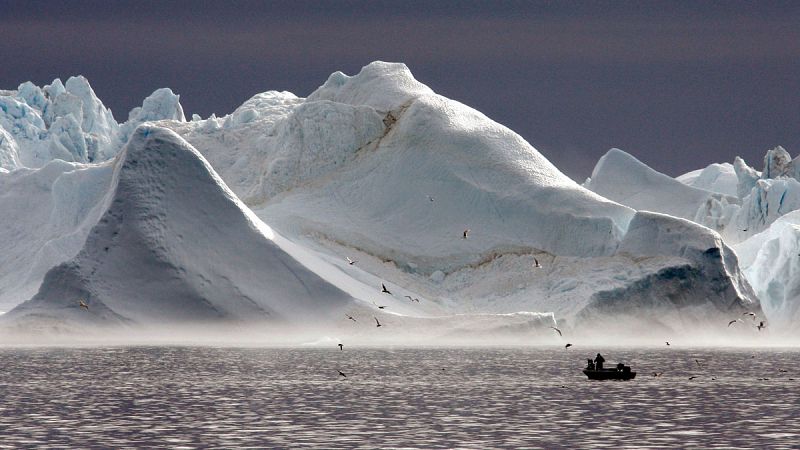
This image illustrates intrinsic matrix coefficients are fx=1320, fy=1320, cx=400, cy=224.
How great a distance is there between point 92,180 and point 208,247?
37.6m

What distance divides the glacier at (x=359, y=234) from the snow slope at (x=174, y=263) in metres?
0.15

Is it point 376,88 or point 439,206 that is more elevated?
point 376,88

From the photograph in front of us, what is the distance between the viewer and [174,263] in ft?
389

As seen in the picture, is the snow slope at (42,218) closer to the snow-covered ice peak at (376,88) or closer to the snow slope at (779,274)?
the snow-covered ice peak at (376,88)

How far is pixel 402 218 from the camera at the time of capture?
14725 cm

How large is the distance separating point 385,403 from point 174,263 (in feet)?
201

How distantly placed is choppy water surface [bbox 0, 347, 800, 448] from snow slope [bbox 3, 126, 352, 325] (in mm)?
13948

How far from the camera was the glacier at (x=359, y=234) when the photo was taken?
391 feet

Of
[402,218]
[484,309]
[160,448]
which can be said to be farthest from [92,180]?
[160,448]

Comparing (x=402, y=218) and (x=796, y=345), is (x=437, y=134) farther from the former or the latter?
(x=796, y=345)

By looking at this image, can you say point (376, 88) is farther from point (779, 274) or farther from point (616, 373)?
point (616, 373)

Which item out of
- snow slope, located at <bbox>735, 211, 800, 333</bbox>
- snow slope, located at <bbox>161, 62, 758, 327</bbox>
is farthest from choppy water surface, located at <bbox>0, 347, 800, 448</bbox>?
snow slope, located at <bbox>735, 211, 800, 333</bbox>

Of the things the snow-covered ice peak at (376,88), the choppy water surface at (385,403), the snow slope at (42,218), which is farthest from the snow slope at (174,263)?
the snow-covered ice peak at (376,88)

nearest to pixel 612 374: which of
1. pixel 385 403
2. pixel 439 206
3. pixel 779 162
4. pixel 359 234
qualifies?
pixel 385 403
